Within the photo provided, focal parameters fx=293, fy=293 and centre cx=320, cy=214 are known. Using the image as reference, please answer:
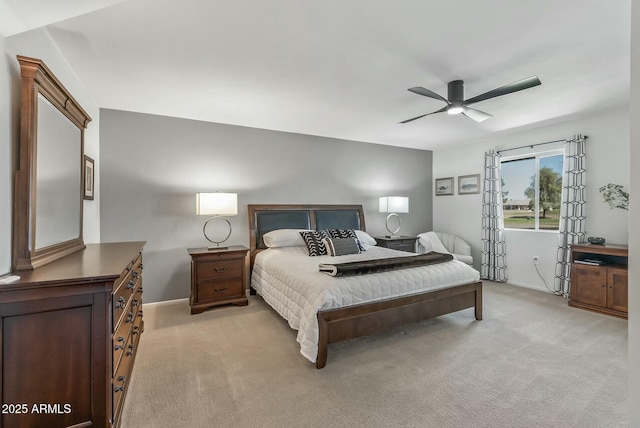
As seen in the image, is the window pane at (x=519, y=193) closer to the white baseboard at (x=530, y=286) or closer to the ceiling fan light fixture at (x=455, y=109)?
the white baseboard at (x=530, y=286)

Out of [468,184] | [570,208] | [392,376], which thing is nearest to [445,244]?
[468,184]

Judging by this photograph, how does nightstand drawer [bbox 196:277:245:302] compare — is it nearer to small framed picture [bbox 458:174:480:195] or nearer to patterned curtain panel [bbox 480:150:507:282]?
patterned curtain panel [bbox 480:150:507:282]

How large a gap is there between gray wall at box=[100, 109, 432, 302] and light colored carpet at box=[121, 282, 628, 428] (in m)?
1.11

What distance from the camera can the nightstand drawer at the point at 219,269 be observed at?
3596mm

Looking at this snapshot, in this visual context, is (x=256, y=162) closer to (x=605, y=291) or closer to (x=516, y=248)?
(x=516, y=248)

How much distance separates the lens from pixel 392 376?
2.23 metres

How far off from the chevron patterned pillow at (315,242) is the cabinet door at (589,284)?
10.7 ft

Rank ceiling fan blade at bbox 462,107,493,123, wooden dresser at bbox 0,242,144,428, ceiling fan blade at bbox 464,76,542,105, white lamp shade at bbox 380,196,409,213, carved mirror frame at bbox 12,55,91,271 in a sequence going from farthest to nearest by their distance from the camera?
1. white lamp shade at bbox 380,196,409,213
2. ceiling fan blade at bbox 462,107,493,123
3. ceiling fan blade at bbox 464,76,542,105
4. carved mirror frame at bbox 12,55,91,271
5. wooden dresser at bbox 0,242,144,428

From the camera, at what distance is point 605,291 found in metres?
3.54

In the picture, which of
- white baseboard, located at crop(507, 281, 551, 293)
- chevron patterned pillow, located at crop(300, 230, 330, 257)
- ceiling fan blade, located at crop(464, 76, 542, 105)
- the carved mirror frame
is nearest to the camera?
the carved mirror frame

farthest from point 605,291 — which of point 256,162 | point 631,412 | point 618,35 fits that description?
point 256,162

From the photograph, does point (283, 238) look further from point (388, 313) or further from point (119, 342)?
point (119, 342)

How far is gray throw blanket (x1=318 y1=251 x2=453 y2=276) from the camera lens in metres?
2.64

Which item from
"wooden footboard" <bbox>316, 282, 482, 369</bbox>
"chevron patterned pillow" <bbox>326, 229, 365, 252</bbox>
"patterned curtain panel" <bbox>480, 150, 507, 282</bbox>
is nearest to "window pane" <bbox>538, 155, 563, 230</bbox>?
"patterned curtain panel" <bbox>480, 150, 507, 282</bbox>
